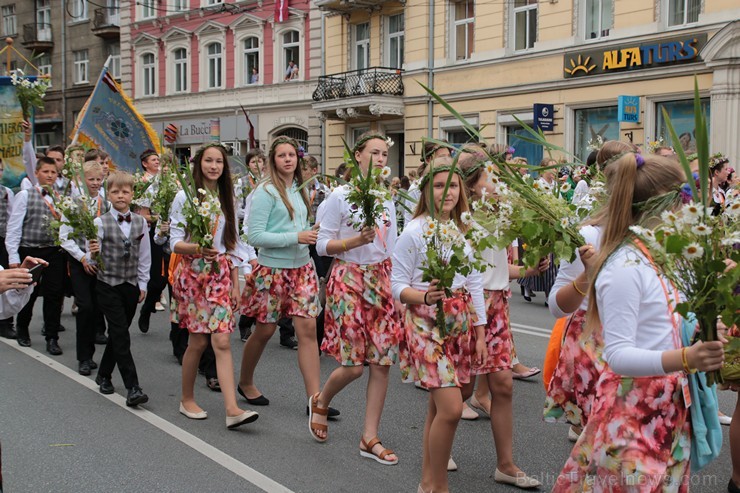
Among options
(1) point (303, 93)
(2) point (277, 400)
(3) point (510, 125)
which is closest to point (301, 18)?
(1) point (303, 93)

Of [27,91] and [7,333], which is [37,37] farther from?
[27,91]

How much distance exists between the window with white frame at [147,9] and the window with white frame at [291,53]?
29.9 ft

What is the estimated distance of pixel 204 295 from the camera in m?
6.10

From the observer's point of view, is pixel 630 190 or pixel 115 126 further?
pixel 115 126

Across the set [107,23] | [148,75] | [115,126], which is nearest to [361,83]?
[115,126]

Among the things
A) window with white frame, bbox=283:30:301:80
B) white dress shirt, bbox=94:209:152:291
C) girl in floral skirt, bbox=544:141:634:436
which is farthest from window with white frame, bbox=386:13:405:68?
girl in floral skirt, bbox=544:141:634:436

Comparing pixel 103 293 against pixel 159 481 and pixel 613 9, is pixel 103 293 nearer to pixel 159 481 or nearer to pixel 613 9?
pixel 159 481

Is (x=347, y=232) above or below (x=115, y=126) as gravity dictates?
below

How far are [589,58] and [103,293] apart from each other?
680 inches

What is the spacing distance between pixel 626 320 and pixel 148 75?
127ft

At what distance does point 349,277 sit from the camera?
18.3ft

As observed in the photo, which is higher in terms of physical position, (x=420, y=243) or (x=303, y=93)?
(x=303, y=93)

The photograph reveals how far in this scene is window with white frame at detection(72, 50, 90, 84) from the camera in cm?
4247

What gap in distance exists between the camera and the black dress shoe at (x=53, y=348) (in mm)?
8469
